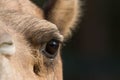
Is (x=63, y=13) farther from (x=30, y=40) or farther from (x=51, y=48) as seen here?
(x=30, y=40)

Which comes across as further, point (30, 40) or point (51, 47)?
point (51, 47)

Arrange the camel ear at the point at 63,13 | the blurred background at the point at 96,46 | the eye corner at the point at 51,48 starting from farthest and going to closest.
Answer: the blurred background at the point at 96,46 → the camel ear at the point at 63,13 → the eye corner at the point at 51,48

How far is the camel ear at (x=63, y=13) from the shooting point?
568 centimetres

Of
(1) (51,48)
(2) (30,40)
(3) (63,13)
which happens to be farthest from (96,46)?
(2) (30,40)

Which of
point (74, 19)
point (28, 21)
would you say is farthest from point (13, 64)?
point (74, 19)

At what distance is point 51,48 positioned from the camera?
16.4 ft

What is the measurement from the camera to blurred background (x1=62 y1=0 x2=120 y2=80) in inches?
575

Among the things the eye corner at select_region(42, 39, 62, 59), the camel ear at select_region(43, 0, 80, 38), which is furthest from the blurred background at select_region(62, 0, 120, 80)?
the eye corner at select_region(42, 39, 62, 59)

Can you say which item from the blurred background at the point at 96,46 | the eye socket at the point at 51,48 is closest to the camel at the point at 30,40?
the eye socket at the point at 51,48

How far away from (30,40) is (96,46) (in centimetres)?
1041

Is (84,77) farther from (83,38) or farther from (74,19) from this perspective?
(74,19)

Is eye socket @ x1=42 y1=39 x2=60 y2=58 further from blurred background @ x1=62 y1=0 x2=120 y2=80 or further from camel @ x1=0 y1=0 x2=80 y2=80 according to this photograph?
blurred background @ x1=62 y1=0 x2=120 y2=80

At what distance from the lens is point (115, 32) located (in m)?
15.8

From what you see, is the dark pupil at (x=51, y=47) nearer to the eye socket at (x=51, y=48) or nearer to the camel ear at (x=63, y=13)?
the eye socket at (x=51, y=48)
